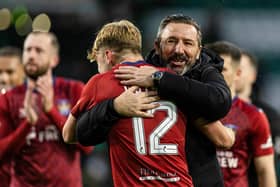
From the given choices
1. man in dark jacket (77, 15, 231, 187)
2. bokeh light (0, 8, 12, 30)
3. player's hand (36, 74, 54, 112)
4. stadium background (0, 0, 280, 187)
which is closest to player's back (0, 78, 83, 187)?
player's hand (36, 74, 54, 112)

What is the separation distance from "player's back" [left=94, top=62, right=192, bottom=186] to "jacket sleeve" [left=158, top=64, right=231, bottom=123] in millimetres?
97

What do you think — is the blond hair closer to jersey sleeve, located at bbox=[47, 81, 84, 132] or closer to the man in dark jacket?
the man in dark jacket

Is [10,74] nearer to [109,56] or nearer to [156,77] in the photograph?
[109,56]

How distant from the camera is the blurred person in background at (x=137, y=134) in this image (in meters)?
4.74

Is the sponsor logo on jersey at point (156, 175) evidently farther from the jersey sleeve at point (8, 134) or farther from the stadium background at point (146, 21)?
the stadium background at point (146, 21)

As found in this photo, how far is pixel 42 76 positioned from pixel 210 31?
635 cm

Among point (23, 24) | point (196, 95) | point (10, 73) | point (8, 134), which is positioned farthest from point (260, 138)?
point (23, 24)

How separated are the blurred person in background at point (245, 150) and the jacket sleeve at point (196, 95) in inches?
60.3

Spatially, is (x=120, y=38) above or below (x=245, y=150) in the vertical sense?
above

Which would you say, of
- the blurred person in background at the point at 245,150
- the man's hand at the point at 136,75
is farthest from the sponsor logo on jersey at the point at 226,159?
the man's hand at the point at 136,75

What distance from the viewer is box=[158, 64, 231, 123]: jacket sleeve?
15.4 feet

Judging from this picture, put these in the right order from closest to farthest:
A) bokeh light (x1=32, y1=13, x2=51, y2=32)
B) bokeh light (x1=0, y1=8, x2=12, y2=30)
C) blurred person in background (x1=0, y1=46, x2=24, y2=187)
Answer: blurred person in background (x1=0, y1=46, x2=24, y2=187) → bokeh light (x1=32, y1=13, x2=51, y2=32) → bokeh light (x1=0, y1=8, x2=12, y2=30)

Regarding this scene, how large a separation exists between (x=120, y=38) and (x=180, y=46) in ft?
1.24

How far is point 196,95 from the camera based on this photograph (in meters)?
4.70
